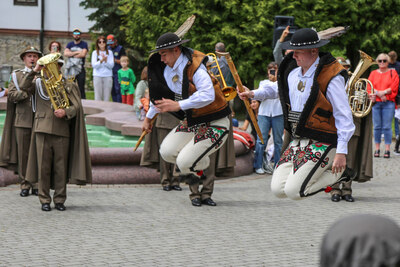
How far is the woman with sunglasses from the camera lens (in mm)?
14203

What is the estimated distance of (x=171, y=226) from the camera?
787 cm

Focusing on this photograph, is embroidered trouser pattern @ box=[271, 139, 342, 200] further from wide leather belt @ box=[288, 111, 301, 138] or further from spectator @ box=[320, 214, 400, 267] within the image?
spectator @ box=[320, 214, 400, 267]

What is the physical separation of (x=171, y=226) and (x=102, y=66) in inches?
442

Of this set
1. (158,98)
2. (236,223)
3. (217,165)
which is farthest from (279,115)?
(158,98)

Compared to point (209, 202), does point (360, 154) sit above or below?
above

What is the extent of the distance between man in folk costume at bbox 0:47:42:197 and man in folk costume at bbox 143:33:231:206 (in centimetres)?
243

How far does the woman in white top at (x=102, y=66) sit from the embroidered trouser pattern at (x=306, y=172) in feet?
41.9

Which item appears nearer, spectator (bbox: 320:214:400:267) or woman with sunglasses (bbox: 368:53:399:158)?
spectator (bbox: 320:214:400:267)

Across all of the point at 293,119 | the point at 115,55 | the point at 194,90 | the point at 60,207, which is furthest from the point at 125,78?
the point at 293,119

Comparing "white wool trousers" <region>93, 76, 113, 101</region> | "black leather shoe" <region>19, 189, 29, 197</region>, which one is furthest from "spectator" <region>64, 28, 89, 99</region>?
"black leather shoe" <region>19, 189, 29, 197</region>

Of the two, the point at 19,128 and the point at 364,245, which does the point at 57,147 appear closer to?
the point at 19,128

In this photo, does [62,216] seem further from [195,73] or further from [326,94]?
[326,94]

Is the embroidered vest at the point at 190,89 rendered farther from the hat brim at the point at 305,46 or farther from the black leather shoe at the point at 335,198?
the black leather shoe at the point at 335,198

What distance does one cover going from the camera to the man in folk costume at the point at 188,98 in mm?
7043
